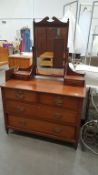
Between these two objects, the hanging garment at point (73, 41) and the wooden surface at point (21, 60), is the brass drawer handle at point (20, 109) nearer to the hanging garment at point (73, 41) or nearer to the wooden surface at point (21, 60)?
the hanging garment at point (73, 41)

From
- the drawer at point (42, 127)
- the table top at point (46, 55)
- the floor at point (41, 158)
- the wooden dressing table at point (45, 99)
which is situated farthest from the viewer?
the table top at point (46, 55)

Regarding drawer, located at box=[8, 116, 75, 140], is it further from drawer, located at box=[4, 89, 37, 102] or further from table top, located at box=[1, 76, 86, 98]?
table top, located at box=[1, 76, 86, 98]

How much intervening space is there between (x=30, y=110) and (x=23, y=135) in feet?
1.41

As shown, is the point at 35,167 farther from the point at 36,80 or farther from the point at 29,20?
the point at 29,20

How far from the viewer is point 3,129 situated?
2.02 meters

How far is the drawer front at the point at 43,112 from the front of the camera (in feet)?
5.15

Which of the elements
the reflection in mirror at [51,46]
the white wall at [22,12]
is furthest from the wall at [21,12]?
the reflection in mirror at [51,46]

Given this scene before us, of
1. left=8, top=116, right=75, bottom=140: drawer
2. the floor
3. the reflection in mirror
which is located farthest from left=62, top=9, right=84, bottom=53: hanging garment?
the floor

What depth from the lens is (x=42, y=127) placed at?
5.63ft

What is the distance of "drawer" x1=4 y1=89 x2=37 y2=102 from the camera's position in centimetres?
159

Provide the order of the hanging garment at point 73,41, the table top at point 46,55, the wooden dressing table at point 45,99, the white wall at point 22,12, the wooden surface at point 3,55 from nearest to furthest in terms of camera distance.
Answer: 1. the wooden dressing table at point 45,99
2. the table top at point 46,55
3. the hanging garment at point 73,41
4. the wooden surface at point 3,55
5. the white wall at point 22,12

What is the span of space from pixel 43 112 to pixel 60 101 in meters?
0.24

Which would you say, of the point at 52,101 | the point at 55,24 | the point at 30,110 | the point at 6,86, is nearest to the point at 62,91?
the point at 52,101

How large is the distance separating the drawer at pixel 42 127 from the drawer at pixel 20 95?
10.7 inches
